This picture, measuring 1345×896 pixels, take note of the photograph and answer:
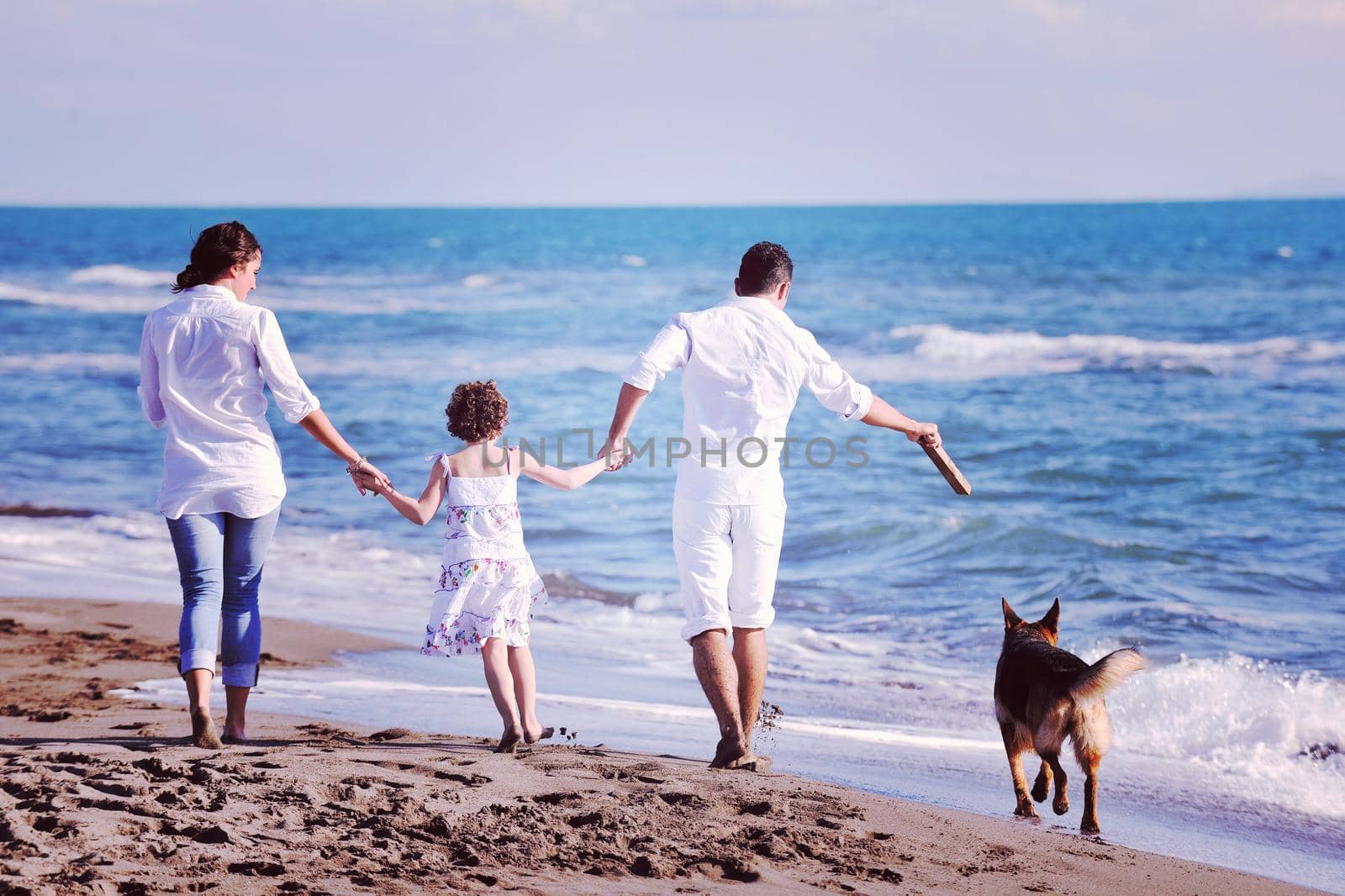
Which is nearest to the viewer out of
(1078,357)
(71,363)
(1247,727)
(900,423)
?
(900,423)

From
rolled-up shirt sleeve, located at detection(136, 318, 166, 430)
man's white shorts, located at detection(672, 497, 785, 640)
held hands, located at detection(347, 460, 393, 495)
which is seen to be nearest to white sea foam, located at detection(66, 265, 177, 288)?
rolled-up shirt sleeve, located at detection(136, 318, 166, 430)

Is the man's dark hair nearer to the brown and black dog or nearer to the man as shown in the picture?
the man

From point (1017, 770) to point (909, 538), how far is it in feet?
19.4

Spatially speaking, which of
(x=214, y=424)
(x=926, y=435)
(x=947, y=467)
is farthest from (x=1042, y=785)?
(x=214, y=424)

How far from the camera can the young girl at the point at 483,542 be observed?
4648mm

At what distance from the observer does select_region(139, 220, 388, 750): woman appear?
4297mm

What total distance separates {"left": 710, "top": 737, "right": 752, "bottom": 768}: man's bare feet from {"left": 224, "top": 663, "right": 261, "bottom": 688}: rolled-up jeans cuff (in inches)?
68.2

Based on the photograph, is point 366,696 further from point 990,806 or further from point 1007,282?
point 1007,282

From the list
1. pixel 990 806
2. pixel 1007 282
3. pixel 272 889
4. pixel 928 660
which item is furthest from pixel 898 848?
pixel 1007 282

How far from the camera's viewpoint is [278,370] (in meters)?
4.31

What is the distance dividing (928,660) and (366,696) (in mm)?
3260

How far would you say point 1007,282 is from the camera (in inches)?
1556

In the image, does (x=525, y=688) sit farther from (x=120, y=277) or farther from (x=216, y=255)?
(x=120, y=277)

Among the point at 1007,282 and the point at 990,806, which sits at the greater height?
the point at 1007,282
